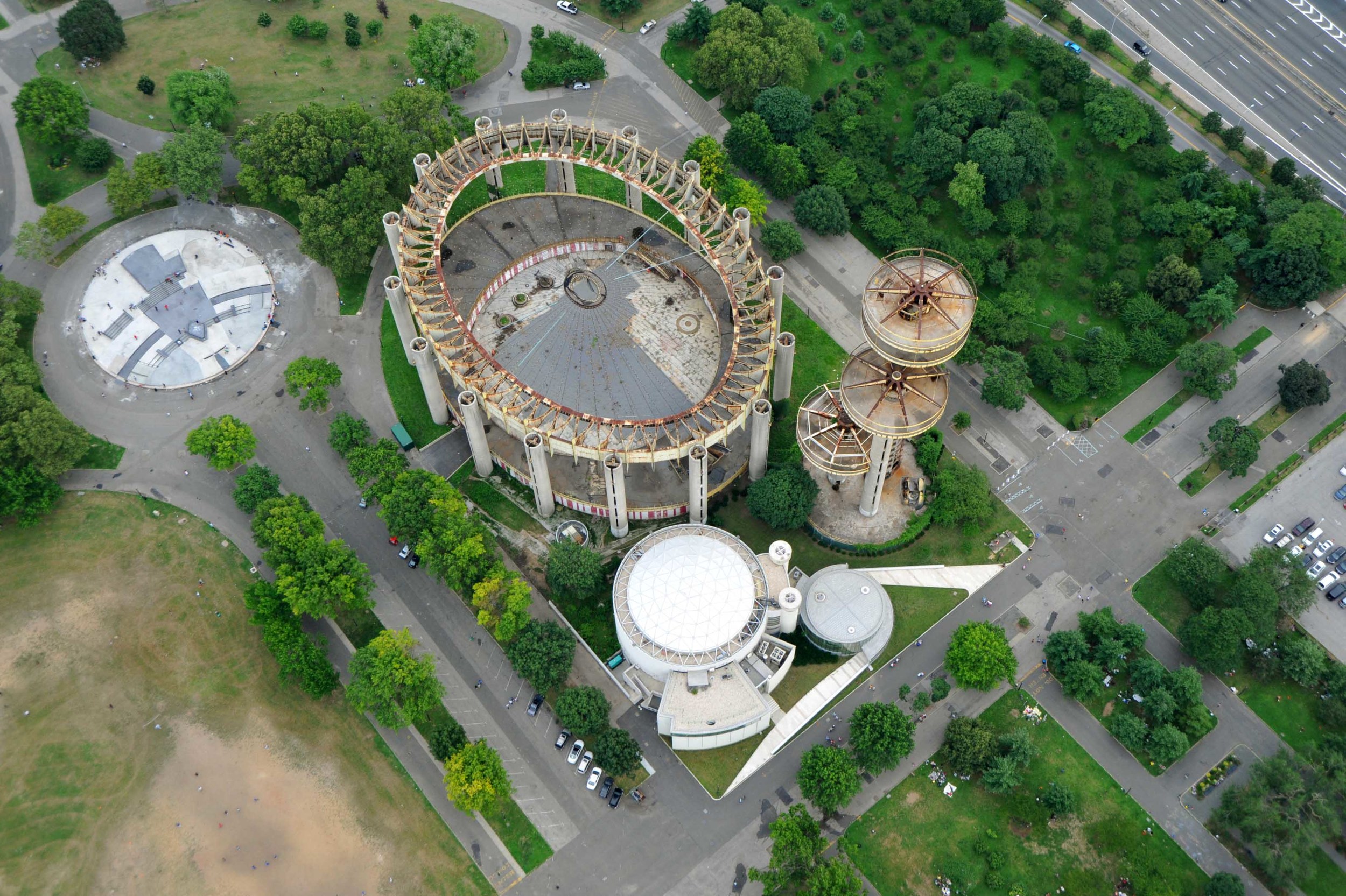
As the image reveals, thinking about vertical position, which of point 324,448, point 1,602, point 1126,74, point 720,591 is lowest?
point 1,602

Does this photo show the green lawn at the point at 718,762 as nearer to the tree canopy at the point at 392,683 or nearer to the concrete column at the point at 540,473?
the tree canopy at the point at 392,683

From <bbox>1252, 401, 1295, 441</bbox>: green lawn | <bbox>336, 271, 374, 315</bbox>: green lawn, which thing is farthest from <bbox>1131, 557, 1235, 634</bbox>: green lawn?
<bbox>336, 271, 374, 315</bbox>: green lawn

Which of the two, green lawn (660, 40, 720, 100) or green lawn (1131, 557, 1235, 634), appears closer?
green lawn (1131, 557, 1235, 634)

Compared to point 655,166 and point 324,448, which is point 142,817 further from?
point 655,166

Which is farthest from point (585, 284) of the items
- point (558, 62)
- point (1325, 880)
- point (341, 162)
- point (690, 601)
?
point (1325, 880)

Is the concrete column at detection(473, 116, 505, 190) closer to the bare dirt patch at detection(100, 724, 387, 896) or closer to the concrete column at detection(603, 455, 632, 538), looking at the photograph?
the concrete column at detection(603, 455, 632, 538)

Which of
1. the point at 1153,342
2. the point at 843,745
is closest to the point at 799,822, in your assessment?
the point at 843,745

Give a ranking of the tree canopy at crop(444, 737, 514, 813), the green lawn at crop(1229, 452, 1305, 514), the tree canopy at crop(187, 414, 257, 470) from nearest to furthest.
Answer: the tree canopy at crop(444, 737, 514, 813), the tree canopy at crop(187, 414, 257, 470), the green lawn at crop(1229, 452, 1305, 514)

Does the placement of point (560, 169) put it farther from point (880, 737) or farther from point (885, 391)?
point (880, 737)

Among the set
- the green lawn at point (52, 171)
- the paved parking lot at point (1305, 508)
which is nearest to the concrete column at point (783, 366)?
the paved parking lot at point (1305, 508)
